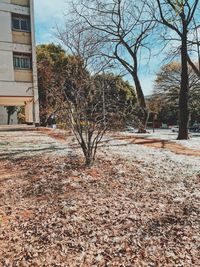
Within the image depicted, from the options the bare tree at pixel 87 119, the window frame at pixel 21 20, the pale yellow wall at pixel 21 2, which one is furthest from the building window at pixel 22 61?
the bare tree at pixel 87 119

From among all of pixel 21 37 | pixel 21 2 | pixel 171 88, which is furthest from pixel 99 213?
pixel 171 88

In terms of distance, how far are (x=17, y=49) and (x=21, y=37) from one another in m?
0.87

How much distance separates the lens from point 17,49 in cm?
1984

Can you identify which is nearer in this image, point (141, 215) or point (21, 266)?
point (21, 266)

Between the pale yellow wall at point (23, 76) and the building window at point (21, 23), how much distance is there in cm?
271

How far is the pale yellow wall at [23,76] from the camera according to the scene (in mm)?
19948

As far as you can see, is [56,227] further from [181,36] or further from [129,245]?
[181,36]

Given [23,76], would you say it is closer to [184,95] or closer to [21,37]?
[21,37]

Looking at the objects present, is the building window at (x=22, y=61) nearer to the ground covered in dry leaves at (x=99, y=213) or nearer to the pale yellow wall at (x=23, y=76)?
the pale yellow wall at (x=23, y=76)

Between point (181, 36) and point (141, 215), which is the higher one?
point (181, 36)

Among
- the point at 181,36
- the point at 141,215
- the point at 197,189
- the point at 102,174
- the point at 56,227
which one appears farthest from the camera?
A: the point at 181,36

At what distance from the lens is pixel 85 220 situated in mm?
4176

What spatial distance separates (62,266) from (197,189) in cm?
310

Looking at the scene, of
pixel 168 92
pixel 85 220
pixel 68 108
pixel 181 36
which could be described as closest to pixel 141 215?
pixel 85 220
